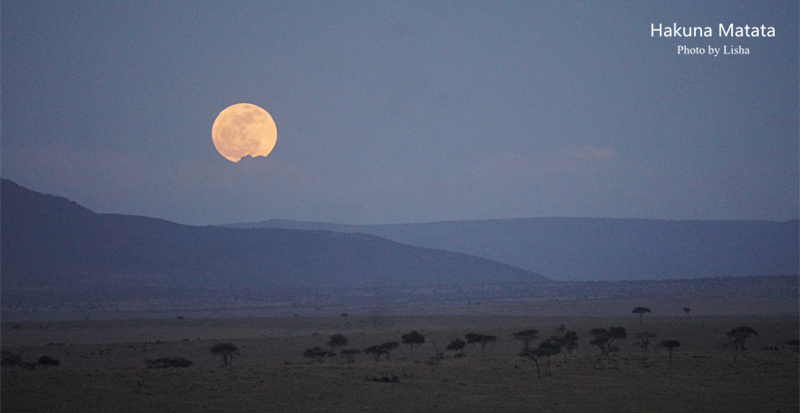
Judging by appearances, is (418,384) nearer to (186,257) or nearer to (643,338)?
(643,338)

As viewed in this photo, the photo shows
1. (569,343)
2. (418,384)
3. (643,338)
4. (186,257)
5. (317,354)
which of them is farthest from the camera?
(186,257)

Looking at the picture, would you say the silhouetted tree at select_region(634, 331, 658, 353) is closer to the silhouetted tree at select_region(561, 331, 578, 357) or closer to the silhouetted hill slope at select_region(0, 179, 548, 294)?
the silhouetted tree at select_region(561, 331, 578, 357)

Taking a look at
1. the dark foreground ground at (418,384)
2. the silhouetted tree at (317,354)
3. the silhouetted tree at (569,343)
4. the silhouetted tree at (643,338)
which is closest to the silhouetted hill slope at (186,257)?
the silhouetted tree at (317,354)

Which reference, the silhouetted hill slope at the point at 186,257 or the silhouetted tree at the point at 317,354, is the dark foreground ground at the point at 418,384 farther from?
the silhouetted hill slope at the point at 186,257

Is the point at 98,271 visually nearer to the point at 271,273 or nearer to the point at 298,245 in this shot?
the point at 271,273

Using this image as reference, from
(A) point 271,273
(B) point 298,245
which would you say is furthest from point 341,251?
(A) point 271,273

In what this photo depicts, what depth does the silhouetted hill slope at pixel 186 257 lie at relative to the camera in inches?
5030

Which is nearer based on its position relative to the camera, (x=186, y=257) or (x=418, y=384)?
(x=418, y=384)

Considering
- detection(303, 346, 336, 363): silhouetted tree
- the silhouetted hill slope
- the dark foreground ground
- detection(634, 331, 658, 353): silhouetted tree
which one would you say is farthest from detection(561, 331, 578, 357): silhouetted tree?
the silhouetted hill slope

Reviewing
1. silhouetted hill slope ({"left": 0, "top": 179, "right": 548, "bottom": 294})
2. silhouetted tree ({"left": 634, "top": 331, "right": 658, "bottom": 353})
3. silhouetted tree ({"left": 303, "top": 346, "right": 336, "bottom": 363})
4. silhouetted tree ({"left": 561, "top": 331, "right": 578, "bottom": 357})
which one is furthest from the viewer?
silhouetted hill slope ({"left": 0, "top": 179, "right": 548, "bottom": 294})

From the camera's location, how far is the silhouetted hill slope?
5030 inches

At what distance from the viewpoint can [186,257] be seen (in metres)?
152

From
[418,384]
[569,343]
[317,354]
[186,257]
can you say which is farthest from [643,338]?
[186,257]

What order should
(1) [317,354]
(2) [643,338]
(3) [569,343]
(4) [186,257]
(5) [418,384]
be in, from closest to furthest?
(5) [418,384] < (1) [317,354] < (3) [569,343] < (2) [643,338] < (4) [186,257]
